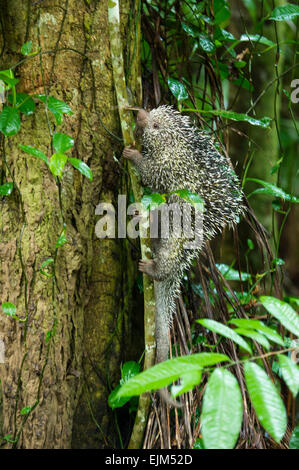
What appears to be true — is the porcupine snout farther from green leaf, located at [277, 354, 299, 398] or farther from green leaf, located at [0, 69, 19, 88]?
green leaf, located at [277, 354, 299, 398]

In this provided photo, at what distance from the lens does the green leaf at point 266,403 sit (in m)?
1.04

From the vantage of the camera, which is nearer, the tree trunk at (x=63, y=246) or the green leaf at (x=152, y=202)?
the green leaf at (x=152, y=202)

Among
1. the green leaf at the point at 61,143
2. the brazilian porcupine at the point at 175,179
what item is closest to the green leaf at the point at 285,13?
the brazilian porcupine at the point at 175,179

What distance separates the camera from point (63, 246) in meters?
2.12

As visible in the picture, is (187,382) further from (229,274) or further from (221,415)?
(229,274)

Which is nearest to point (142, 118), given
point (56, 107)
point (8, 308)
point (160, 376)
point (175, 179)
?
point (175, 179)

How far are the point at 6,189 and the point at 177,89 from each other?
1.05 m

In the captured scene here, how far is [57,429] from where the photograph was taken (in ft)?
6.86

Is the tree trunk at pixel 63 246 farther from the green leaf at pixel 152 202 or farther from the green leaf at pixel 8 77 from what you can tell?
the green leaf at pixel 152 202

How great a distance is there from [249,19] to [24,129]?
2.71 m

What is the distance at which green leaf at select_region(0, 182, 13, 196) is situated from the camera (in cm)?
198

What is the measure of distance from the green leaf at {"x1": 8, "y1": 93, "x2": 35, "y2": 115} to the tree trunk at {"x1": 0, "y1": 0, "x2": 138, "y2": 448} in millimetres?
93

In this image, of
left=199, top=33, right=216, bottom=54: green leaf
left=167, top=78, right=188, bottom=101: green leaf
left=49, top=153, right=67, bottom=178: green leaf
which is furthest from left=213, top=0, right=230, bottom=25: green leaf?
left=49, top=153, right=67, bottom=178: green leaf

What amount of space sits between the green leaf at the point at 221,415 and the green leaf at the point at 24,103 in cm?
148
